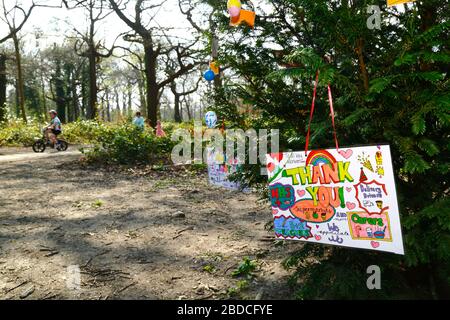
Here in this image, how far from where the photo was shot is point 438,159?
2344 mm

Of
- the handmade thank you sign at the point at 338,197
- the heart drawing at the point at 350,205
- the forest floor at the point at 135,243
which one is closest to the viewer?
the handmade thank you sign at the point at 338,197

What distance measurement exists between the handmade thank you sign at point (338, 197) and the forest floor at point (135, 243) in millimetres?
904

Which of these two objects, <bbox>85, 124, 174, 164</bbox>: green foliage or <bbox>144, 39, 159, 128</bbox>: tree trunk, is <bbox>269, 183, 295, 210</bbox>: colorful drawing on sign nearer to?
<bbox>85, 124, 174, 164</bbox>: green foliage

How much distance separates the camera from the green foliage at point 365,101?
6.83 ft

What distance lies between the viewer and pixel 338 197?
88.1 inches

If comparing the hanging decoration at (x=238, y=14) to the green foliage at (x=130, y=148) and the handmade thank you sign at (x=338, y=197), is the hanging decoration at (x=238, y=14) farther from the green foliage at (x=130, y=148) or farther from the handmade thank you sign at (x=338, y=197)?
the green foliage at (x=130, y=148)

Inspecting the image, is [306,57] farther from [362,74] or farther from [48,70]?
[48,70]

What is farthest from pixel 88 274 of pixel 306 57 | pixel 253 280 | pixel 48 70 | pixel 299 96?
pixel 48 70

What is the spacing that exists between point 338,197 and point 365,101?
64cm

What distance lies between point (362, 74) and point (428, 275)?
5.36 feet

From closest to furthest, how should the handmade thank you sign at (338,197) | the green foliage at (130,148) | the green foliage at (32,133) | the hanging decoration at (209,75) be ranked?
the handmade thank you sign at (338,197)
the hanging decoration at (209,75)
the green foliage at (130,148)
the green foliage at (32,133)

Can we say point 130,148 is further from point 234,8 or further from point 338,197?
point 338,197
